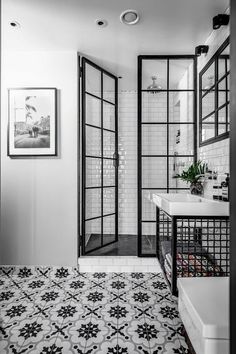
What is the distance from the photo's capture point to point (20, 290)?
2555mm

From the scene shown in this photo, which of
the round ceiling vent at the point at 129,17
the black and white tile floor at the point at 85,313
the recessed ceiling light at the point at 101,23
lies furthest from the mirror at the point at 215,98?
the black and white tile floor at the point at 85,313

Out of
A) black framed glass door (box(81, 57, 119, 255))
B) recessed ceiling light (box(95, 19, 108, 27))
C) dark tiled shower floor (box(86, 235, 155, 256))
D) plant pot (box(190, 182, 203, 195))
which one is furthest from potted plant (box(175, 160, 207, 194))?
recessed ceiling light (box(95, 19, 108, 27))

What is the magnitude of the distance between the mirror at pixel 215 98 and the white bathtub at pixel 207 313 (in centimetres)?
134

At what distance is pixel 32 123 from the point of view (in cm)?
294

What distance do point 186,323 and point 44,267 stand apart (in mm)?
2037

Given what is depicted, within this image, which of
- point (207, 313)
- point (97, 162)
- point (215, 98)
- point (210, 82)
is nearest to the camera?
point (207, 313)

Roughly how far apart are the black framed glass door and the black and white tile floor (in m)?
0.57

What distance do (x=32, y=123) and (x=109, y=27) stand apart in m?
1.34

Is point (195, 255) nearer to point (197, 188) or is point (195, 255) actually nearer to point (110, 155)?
point (197, 188)

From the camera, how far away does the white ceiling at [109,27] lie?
212 cm

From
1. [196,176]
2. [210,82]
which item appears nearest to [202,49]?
[210,82]

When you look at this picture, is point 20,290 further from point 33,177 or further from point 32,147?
point 32,147

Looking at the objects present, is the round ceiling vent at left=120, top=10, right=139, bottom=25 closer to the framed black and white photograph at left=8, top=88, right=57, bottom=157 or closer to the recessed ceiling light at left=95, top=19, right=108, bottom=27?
the recessed ceiling light at left=95, top=19, right=108, bottom=27

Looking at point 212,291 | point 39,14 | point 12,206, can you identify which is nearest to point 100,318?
point 212,291
